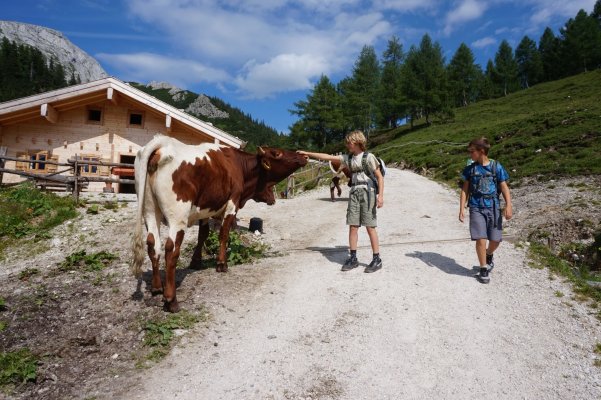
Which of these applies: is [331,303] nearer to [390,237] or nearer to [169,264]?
[169,264]

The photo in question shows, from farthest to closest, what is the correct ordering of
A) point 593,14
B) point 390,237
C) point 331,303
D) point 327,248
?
point 593,14, point 390,237, point 327,248, point 331,303

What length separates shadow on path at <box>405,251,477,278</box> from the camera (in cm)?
638

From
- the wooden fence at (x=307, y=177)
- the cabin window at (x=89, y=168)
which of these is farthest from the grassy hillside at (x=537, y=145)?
the cabin window at (x=89, y=168)

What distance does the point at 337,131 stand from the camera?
2172 inches

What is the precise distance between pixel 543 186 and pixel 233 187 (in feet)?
40.7

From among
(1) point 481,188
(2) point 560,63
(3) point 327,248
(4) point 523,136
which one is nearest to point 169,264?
(3) point 327,248

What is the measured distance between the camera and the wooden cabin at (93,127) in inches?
557

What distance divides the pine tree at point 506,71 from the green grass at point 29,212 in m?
74.8

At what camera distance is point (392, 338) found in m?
4.36

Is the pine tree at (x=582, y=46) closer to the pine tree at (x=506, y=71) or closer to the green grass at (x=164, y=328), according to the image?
the pine tree at (x=506, y=71)

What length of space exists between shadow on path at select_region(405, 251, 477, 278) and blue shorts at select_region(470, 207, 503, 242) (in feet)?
2.67

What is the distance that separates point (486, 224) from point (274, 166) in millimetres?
3940

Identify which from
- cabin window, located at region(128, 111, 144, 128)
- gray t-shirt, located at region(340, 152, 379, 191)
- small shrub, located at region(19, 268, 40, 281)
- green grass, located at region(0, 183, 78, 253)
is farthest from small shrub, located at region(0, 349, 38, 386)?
cabin window, located at region(128, 111, 144, 128)

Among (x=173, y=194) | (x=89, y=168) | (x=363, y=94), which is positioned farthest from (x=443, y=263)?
(x=363, y=94)
